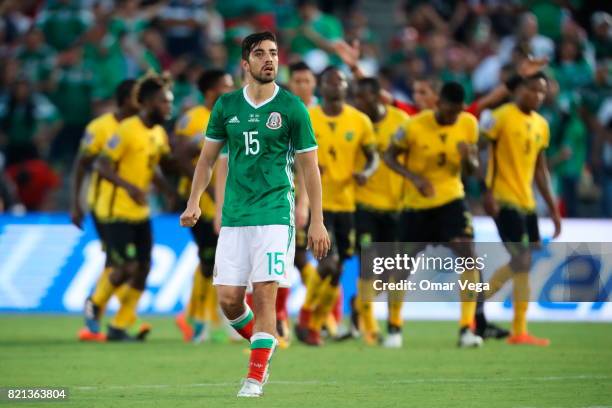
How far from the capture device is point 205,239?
50.5ft

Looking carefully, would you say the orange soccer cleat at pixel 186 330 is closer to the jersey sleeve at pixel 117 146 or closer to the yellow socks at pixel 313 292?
the yellow socks at pixel 313 292

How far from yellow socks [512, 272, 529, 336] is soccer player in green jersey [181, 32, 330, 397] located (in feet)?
18.9

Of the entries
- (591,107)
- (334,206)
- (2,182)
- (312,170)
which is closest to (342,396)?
(312,170)

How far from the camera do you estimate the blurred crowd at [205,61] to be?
72.7ft

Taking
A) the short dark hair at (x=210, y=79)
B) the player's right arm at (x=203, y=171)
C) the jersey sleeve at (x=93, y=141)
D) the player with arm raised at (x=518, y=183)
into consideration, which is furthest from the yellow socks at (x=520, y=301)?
the player's right arm at (x=203, y=171)

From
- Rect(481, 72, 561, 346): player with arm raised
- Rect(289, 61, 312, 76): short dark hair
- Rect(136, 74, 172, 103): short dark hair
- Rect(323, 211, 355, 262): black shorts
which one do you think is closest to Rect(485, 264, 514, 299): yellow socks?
Rect(481, 72, 561, 346): player with arm raised

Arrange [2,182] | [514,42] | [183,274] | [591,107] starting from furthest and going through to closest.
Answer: [514,42] < [591,107] < [2,182] < [183,274]

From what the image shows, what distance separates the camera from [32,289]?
19.1 m

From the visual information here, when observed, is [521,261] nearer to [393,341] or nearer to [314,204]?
[393,341]

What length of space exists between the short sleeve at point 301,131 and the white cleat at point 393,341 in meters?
5.39

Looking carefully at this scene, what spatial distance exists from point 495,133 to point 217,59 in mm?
7977

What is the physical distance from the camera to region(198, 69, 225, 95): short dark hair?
15234mm

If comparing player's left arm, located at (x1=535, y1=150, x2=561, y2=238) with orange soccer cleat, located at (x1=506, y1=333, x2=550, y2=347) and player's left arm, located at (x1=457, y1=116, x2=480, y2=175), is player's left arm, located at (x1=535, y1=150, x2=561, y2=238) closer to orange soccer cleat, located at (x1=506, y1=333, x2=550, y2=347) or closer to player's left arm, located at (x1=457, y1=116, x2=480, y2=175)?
player's left arm, located at (x1=457, y1=116, x2=480, y2=175)

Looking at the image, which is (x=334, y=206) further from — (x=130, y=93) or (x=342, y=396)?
(x=342, y=396)
